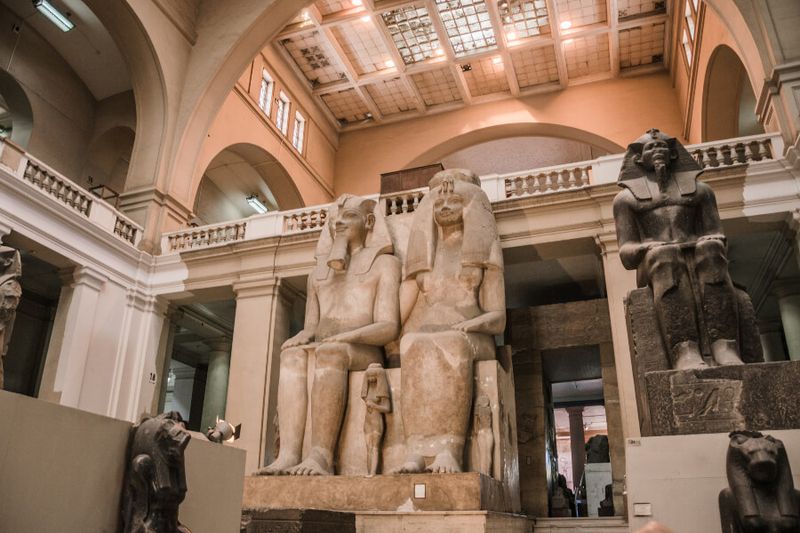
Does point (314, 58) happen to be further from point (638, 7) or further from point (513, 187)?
point (513, 187)

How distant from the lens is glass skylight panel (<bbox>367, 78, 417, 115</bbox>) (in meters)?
17.2

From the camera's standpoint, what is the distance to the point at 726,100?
41.8 ft

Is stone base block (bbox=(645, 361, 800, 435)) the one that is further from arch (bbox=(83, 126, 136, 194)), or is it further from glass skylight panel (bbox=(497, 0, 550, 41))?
arch (bbox=(83, 126, 136, 194))

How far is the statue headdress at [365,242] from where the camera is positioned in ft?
20.5

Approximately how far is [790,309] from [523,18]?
8708 millimetres

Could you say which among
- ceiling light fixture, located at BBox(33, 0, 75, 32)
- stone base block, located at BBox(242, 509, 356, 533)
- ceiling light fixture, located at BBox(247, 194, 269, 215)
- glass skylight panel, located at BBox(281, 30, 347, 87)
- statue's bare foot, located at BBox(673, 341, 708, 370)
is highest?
glass skylight panel, located at BBox(281, 30, 347, 87)

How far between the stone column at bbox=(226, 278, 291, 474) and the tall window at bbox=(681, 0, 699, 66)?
9810 millimetres

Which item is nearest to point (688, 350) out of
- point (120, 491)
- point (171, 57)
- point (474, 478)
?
point (474, 478)

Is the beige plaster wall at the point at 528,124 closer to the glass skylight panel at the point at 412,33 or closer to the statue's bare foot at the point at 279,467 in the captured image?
the glass skylight panel at the point at 412,33

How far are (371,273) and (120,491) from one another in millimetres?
4176

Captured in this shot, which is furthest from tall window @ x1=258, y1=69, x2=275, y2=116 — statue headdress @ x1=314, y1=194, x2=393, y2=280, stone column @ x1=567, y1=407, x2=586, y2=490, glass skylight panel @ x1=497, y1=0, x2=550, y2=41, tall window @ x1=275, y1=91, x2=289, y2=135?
stone column @ x1=567, y1=407, x2=586, y2=490

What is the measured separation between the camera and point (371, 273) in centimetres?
614

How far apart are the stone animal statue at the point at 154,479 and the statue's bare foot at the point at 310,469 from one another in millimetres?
2912

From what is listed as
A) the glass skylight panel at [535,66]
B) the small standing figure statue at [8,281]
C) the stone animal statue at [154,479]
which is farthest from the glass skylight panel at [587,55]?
the stone animal statue at [154,479]
